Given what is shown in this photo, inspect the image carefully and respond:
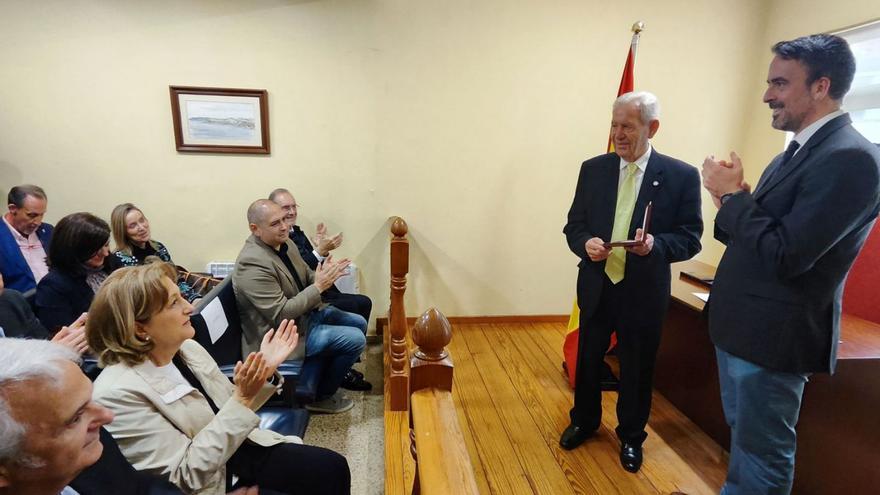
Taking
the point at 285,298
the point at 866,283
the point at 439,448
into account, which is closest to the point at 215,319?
the point at 285,298

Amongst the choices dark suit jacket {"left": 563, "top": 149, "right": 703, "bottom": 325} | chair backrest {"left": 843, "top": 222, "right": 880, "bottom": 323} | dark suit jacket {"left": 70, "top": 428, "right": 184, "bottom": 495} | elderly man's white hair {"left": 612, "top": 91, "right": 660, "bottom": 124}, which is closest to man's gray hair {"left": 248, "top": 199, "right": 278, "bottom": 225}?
dark suit jacket {"left": 70, "top": 428, "right": 184, "bottom": 495}

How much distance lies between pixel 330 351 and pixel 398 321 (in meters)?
0.37

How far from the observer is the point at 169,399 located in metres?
1.09

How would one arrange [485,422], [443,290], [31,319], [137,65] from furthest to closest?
[443,290] → [137,65] → [485,422] → [31,319]

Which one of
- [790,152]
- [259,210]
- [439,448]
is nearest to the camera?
[439,448]

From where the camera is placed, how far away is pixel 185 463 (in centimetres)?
103

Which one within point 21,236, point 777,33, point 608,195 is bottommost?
point 21,236

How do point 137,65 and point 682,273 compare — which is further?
point 137,65

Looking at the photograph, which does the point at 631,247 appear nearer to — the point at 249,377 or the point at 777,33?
the point at 249,377

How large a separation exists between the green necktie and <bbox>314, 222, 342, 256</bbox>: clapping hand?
5.79ft

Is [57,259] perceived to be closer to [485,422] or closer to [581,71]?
[485,422]

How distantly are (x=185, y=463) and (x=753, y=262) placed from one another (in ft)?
5.27

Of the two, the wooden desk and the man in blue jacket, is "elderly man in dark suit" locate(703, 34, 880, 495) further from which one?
the man in blue jacket

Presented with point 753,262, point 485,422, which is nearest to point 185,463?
point 485,422
